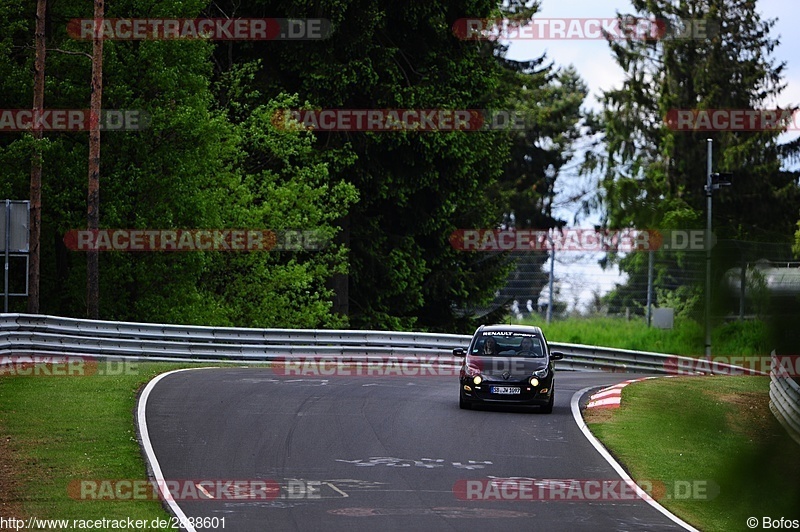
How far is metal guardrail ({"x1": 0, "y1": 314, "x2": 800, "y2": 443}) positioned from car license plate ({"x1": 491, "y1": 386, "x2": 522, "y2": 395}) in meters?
5.44

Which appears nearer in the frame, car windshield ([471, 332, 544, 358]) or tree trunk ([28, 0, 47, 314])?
car windshield ([471, 332, 544, 358])

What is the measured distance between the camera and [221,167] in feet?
128

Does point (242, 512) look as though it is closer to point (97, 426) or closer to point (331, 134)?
point (97, 426)

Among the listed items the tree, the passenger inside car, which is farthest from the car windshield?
the tree

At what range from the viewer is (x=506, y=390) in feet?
69.8

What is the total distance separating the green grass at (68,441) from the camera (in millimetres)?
12375

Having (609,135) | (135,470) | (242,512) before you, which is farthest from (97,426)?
(609,135)

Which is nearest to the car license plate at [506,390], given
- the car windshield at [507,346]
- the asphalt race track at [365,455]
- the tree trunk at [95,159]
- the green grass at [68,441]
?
the asphalt race track at [365,455]

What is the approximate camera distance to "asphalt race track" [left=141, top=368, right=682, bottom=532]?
12.2 metres

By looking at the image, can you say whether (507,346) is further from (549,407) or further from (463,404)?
(463,404)

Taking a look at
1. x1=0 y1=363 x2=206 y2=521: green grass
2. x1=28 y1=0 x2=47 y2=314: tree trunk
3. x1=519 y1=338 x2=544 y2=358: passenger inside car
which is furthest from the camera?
x1=28 y1=0 x2=47 y2=314: tree trunk

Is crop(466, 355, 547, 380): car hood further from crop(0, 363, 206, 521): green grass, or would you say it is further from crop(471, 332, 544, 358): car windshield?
crop(0, 363, 206, 521): green grass

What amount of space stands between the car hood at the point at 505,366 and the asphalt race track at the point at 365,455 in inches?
29.7

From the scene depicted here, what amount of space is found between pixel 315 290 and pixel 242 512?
30893mm
